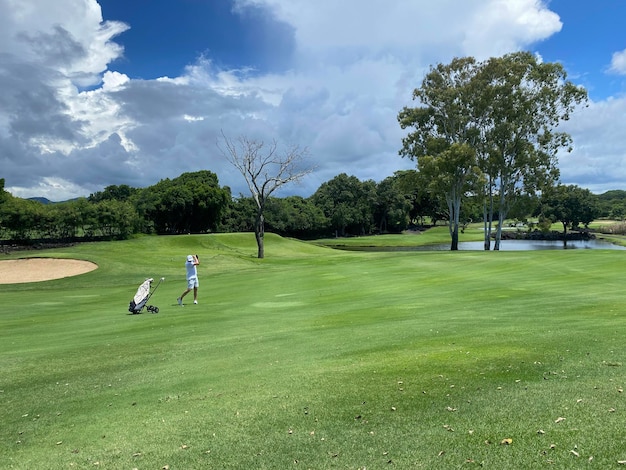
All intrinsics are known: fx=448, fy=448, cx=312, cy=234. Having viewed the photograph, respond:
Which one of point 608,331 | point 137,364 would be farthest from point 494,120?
point 137,364

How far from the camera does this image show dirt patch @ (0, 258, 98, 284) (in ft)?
126

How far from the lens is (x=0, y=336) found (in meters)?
14.9

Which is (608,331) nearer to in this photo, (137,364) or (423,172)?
(137,364)

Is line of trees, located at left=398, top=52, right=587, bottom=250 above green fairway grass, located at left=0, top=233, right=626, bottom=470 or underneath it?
above

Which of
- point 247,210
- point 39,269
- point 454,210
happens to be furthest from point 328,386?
point 247,210

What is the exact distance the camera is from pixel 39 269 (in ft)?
136

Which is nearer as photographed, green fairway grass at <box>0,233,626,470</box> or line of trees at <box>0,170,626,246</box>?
green fairway grass at <box>0,233,626,470</box>

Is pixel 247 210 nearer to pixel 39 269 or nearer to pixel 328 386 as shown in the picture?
pixel 39 269

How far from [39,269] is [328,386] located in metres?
42.4

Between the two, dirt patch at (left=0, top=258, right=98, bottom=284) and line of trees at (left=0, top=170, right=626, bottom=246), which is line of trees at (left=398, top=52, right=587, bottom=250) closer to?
line of trees at (left=0, top=170, right=626, bottom=246)

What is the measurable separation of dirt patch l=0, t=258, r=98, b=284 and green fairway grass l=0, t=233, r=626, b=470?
23.1m

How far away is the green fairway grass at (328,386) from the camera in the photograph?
18.3 ft

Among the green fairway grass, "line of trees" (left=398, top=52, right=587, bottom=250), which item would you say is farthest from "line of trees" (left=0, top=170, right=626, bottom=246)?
the green fairway grass

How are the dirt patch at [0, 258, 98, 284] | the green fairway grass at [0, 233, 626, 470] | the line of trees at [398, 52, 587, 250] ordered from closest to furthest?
the green fairway grass at [0, 233, 626, 470], the dirt patch at [0, 258, 98, 284], the line of trees at [398, 52, 587, 250]
